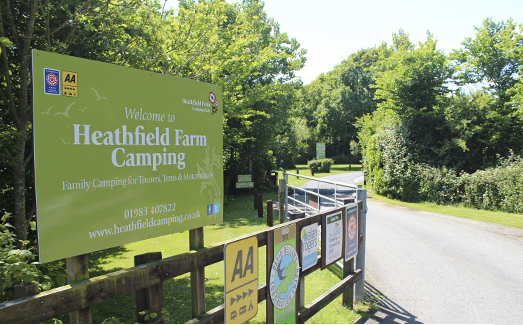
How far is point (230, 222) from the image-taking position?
41.8 ft

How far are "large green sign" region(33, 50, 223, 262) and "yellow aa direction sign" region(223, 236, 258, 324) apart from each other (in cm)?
37

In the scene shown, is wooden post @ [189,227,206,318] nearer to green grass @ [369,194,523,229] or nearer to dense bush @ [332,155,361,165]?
green grass @ [369,194,523,229]

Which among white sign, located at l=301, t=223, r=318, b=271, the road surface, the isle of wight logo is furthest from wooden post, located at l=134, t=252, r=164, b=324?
the road surface

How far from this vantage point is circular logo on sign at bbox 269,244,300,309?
3256mm

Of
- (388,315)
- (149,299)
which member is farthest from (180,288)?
(149,299)

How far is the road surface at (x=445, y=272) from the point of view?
5078mm

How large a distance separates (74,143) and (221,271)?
574 centimetres

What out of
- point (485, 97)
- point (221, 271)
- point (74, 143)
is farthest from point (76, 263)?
point (485, 97)

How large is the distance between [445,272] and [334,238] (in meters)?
4.18

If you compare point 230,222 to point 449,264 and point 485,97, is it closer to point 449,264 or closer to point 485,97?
point 449,264

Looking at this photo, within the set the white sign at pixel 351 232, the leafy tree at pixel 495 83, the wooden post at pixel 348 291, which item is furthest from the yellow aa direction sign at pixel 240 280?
the leafy tree at pixel 495 83

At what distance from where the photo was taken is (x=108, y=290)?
212cm

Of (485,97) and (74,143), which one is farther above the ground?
(485,97)

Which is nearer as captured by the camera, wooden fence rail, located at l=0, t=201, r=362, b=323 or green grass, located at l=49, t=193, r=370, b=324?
wooden fence rail, located at l=0, t=201, r=362, b=323
